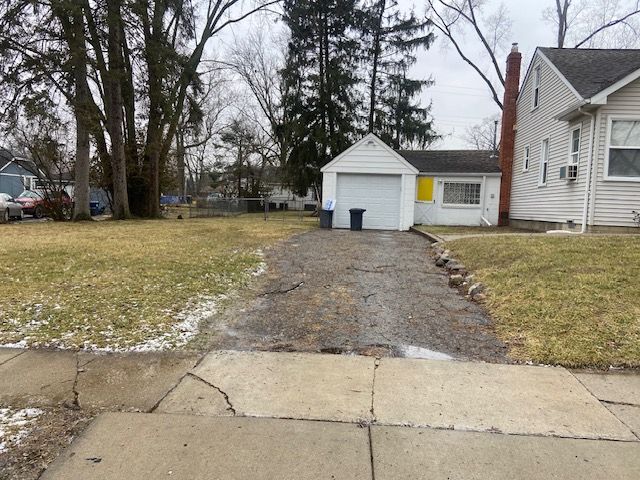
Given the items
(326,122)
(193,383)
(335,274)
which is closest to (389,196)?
(335,274)

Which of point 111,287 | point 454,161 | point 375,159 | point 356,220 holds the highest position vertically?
point 454,161

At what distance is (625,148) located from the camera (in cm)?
1195

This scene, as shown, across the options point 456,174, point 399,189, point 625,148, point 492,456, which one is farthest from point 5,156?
point 492,456

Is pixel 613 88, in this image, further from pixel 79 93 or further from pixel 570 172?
pixel 79 93

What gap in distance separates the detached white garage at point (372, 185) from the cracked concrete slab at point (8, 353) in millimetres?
14241

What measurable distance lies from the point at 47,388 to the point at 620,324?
17.2ft

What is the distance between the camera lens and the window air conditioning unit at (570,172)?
13108 mm

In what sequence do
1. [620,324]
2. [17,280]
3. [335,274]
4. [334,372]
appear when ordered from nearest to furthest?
1. [334,372]
2. [620,324]
3. [17,280]
4. [335,274]

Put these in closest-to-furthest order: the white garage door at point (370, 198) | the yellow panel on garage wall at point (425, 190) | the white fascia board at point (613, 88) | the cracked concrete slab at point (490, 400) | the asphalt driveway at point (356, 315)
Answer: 1. the cracked concrete slab at point (490, 400)
2. the asphalt driveway at point (356, 315)
3. the white fascia board at point (613, 88)
4. the white garage door at point (370, 198)
5. the yellow panel on garage wall at point (425, 190)

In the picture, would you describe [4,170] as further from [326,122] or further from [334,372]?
[334,372]

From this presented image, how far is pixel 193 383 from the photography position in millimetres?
3605

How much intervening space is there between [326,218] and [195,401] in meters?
14.4

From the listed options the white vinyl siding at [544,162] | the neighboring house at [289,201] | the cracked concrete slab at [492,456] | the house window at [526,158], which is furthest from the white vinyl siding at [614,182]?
the neighboring house at [289,201]

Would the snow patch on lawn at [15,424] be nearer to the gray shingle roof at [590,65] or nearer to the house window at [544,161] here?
the gray shingle roof at [590,65]
